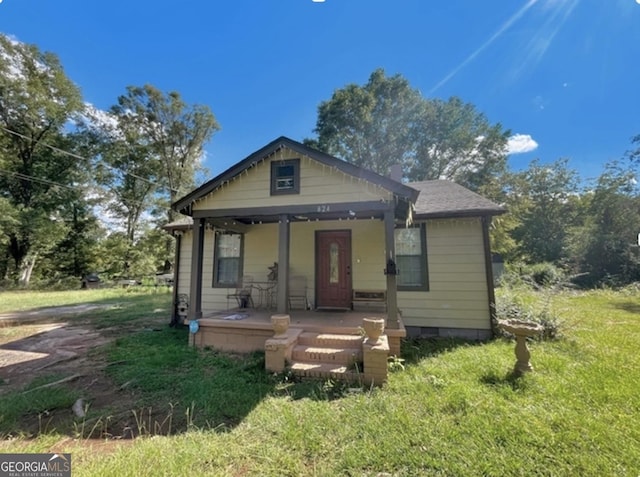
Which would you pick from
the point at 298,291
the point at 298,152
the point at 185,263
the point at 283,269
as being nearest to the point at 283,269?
the point at 283,269

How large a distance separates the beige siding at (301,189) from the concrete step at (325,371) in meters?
2.83

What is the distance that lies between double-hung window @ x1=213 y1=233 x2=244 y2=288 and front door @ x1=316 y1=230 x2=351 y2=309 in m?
2.25

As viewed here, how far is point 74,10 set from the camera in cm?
824

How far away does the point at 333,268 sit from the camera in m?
6.94

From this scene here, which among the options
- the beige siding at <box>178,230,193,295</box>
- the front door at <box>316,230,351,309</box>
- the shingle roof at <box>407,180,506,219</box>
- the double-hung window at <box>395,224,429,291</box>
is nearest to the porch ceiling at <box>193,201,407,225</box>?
the double-hung window at <box>395,224,429,291</box>

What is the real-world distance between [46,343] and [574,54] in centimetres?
1709

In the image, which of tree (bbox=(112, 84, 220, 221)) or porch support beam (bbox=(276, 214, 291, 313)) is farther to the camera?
tree (bbox=(112, 84, 220, 221))

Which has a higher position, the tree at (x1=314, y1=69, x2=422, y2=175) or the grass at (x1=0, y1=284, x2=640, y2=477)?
the tree at (x1=314, y1=69, x2=422, y2=175)

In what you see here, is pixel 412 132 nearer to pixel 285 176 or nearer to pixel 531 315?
pixel 531 315

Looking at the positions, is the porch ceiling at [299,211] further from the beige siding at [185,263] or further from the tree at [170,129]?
the tree at [170,129]

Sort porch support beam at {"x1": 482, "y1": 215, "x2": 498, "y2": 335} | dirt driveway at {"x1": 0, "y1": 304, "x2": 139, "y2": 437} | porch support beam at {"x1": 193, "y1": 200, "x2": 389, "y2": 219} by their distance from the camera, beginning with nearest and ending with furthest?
dirt driveway at {"x1": 0, "y1": 304, "x2": 139, "y2": 437} < porch support beam at {"x1": 193, "y1": 200, "x2": 389, "y2": 219} < porch support beam at {"x1": 482, "y1": 215, "x2": 498, "y2": 335}

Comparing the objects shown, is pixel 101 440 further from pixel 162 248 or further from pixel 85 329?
pixel 162 248

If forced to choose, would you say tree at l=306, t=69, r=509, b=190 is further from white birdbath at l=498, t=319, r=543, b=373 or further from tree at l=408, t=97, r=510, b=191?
white birdbath at l=498, t=319, r=543, b=373

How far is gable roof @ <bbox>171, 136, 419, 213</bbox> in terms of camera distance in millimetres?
4809
